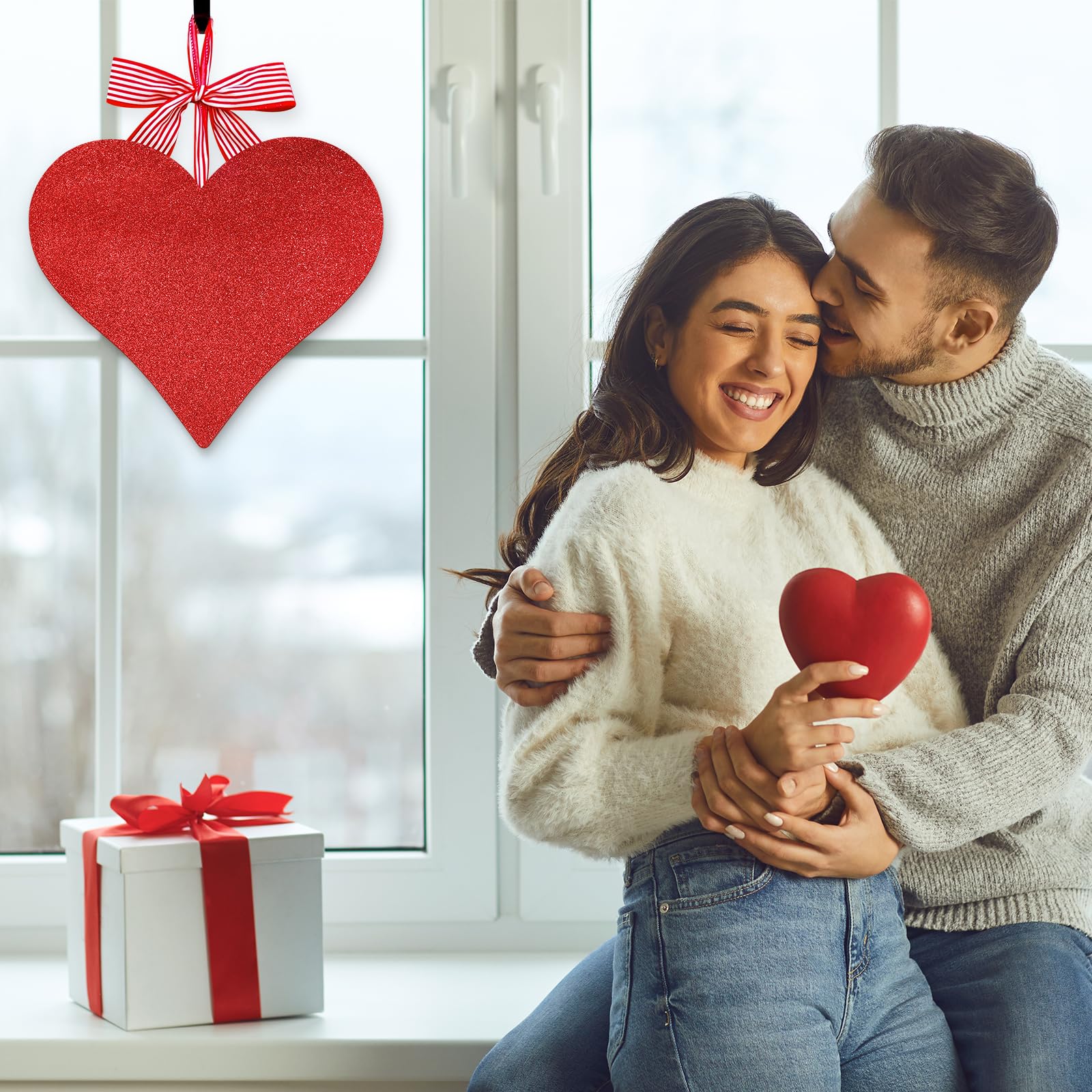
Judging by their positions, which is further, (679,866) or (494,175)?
(494,175)

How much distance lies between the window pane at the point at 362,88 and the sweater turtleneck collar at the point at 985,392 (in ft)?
2.09

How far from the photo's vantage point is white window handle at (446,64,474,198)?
143 cm

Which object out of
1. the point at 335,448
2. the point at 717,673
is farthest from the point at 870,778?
the point at 335,448

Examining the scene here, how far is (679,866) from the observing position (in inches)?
36.6

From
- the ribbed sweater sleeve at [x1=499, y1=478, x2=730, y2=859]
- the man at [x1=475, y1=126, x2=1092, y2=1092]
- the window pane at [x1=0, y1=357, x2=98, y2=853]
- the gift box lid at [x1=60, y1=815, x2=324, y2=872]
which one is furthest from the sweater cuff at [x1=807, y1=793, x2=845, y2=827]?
the window pane at [x1=0, y1=357, x2=98, y2=853]

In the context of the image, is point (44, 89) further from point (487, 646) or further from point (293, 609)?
point (487, 646)

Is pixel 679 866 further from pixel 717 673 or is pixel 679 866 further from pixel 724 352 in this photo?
pixel 724 352

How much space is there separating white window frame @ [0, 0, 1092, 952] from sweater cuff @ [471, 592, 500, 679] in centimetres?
24

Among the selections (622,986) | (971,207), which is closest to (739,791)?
(622,986)

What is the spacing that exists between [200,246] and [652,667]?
0.82m

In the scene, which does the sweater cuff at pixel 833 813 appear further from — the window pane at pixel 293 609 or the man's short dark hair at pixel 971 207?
the window pane at pixel 293 609

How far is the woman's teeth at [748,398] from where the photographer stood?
41.6 inches

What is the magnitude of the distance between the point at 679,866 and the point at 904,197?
0.61 meters

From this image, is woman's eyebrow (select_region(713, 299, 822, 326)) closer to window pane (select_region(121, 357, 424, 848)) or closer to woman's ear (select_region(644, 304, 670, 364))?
woman's ear (select_region(644, 304, 670, 364))
